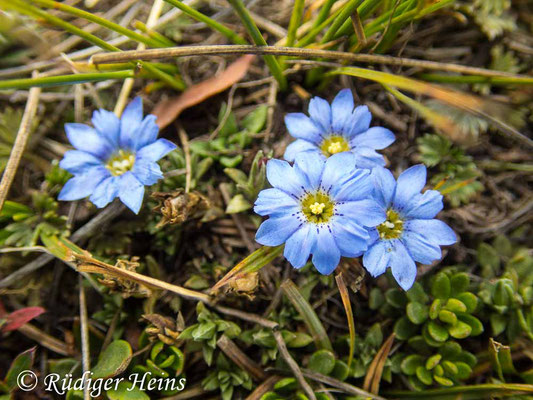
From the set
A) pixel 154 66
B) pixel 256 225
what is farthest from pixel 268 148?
pixel 154 66

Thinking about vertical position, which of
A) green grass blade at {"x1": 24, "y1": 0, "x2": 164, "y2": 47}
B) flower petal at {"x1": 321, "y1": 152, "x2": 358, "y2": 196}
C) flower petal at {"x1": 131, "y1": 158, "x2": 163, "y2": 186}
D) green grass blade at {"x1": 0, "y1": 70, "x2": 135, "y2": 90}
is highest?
green grass blade at {"x1": 24, "y1": 0, "x2": 164, "y2": 47}

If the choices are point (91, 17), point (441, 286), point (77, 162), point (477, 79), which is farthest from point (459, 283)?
point (91, 17)

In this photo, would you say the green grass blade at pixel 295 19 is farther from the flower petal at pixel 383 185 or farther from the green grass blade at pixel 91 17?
the flower petal at pixel 383 185

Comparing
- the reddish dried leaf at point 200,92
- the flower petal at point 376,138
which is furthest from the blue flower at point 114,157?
the flower petal at point 376,138

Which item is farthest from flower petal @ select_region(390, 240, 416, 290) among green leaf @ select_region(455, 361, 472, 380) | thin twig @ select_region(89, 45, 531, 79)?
thin twig @ select_region(89, 45, 531, 79)

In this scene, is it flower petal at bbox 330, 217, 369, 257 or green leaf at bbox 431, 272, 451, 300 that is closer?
flower petal at bbox 330, 217, 369, 257

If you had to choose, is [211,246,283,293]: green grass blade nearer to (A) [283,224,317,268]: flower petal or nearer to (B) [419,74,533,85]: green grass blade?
(A) [283,224,317,268]: flower petal

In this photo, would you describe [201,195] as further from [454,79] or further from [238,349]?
[454,79]
